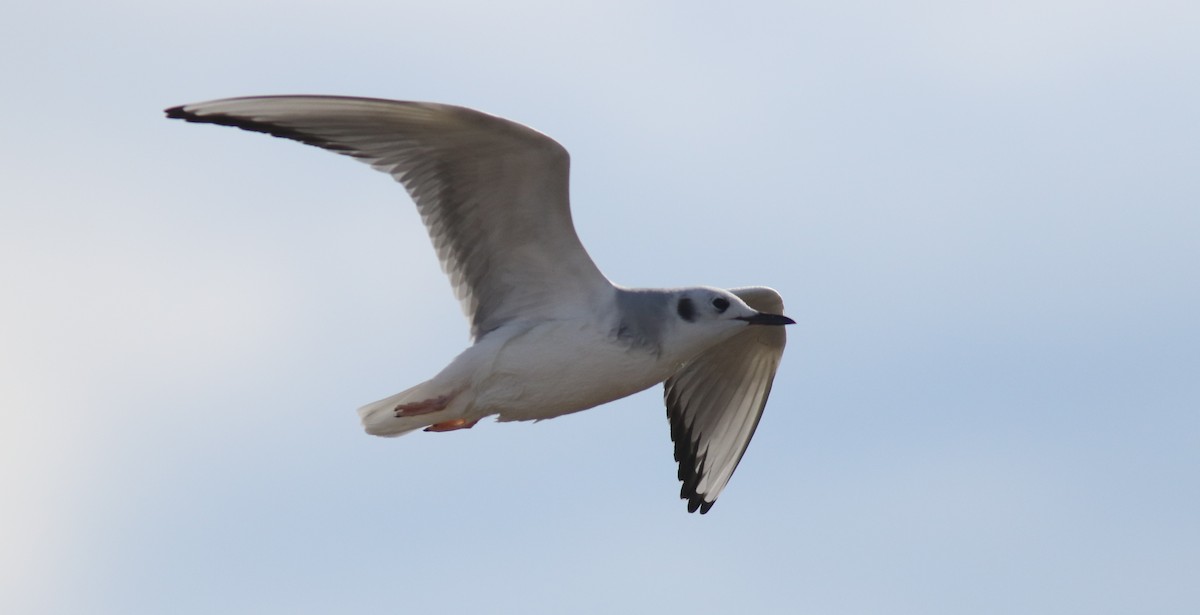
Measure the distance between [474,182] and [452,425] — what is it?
1350 millimetres

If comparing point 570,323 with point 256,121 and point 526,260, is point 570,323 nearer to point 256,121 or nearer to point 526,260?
point 526,260

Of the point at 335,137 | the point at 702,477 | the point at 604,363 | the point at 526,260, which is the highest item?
the point at 335,137

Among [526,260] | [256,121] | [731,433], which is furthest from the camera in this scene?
[731,433]

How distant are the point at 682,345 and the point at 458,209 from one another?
1.37 meters

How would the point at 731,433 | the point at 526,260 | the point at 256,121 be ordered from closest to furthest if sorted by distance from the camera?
the point at 256,121 < the point at 526,260 < the point at 731,433

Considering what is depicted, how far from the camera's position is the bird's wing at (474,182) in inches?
337

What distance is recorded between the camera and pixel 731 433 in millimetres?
10852

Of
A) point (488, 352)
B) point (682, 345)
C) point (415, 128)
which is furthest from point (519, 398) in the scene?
point (415, 128)

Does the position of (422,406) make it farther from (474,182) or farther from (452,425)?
(474,182)

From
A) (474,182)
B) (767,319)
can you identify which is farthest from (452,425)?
(767,319)

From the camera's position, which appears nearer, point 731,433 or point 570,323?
point 570,323

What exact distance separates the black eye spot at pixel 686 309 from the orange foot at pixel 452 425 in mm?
1261

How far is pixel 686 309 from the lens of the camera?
8977 mm

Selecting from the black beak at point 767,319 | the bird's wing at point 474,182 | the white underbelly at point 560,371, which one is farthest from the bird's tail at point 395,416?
the black beak at point 767,319
